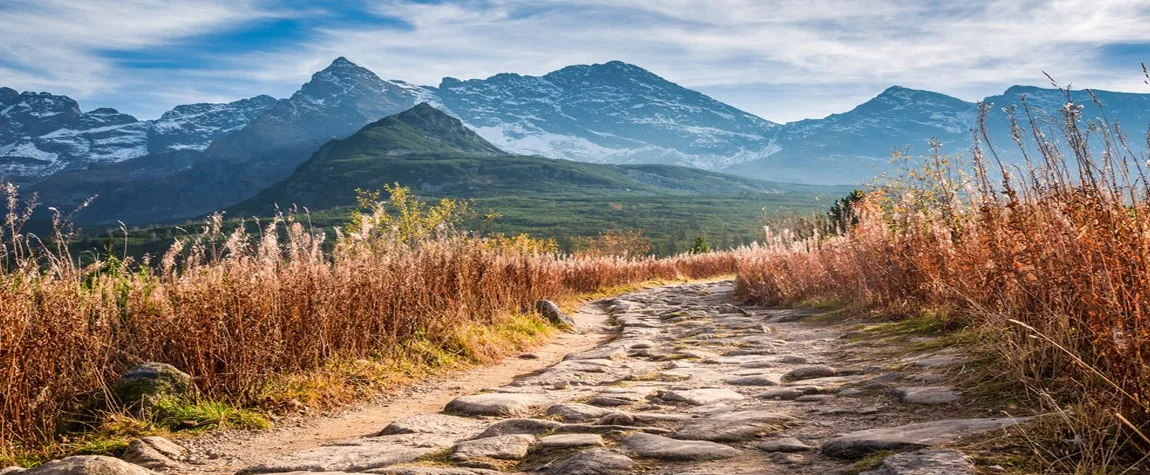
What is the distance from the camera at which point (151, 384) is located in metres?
5.21

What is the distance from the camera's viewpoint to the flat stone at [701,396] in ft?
18.1

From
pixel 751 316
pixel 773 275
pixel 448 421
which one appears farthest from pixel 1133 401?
pixel 773 275

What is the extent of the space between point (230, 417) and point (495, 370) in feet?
11.0

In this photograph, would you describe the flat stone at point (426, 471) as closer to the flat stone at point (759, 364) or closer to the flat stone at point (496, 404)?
the flat stone at point (496, 404)

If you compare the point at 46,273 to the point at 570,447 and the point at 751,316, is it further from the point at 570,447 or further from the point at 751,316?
the point at 751,316

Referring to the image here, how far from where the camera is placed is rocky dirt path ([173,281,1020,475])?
364 centimetres

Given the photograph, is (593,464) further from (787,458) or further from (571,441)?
(787,458)

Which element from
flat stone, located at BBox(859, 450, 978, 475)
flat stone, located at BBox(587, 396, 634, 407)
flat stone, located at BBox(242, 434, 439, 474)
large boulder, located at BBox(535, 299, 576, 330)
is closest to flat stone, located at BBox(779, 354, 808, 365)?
flat stone, located at BBox(587, 396, 634, 407)

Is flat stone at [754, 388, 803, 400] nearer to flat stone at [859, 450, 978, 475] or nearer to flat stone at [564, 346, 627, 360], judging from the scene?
flat stone at [859, 450, 978, 475]

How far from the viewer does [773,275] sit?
15.1m

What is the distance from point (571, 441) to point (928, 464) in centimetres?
190

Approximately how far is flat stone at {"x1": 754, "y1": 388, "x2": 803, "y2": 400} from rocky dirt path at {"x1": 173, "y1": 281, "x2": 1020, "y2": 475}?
Answer: 0.05 feet

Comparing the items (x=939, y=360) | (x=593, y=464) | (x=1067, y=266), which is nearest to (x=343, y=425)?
(x=593, y=464)

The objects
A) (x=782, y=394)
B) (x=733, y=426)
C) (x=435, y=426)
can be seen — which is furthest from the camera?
(x=782, y=394)
